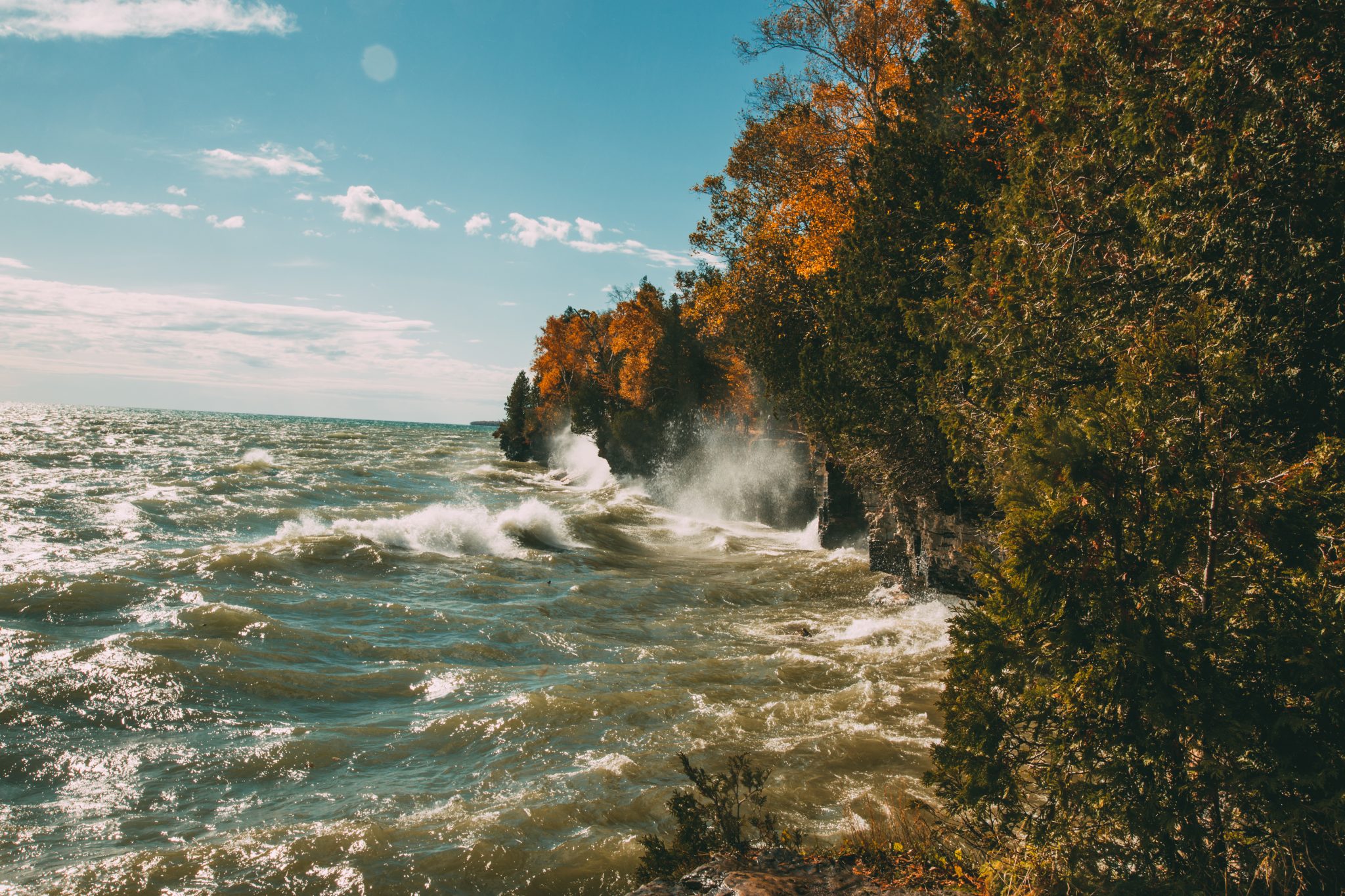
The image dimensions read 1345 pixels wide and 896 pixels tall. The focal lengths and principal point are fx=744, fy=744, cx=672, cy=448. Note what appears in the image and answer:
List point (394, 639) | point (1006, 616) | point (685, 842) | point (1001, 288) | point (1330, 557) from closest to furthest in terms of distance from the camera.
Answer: point (1330, 557), point (1006, 616), point (685, 842), point (1001, 288), point (394, 639)

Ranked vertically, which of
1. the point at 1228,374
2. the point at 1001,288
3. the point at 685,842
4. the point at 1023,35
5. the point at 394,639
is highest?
the point at 1023,35

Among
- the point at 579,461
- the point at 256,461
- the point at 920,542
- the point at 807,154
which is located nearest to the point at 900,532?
the point at 920,542

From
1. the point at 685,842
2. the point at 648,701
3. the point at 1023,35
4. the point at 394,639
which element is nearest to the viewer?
the point at 685,842

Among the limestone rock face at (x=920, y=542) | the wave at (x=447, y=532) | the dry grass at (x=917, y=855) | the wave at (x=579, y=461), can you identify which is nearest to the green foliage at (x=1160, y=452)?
the dry grass at (x=917, y=855)

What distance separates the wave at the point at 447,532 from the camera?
19.9m

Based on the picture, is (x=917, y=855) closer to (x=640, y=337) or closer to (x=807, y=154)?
(x=807, y=154)

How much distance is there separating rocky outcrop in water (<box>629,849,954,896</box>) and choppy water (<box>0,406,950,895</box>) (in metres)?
1.49

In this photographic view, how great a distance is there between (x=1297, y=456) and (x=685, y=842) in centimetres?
524

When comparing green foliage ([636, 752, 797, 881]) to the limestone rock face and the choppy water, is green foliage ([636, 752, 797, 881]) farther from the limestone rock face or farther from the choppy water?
the limestone rock face

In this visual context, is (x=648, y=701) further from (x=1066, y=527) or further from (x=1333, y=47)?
(x=1333, y=47)

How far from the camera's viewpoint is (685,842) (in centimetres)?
468

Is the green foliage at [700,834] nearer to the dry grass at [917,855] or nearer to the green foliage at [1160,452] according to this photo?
the dry grass at [917,855]

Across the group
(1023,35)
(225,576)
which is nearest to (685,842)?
(1023,35)

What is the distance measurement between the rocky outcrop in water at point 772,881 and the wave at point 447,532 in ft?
54.0
